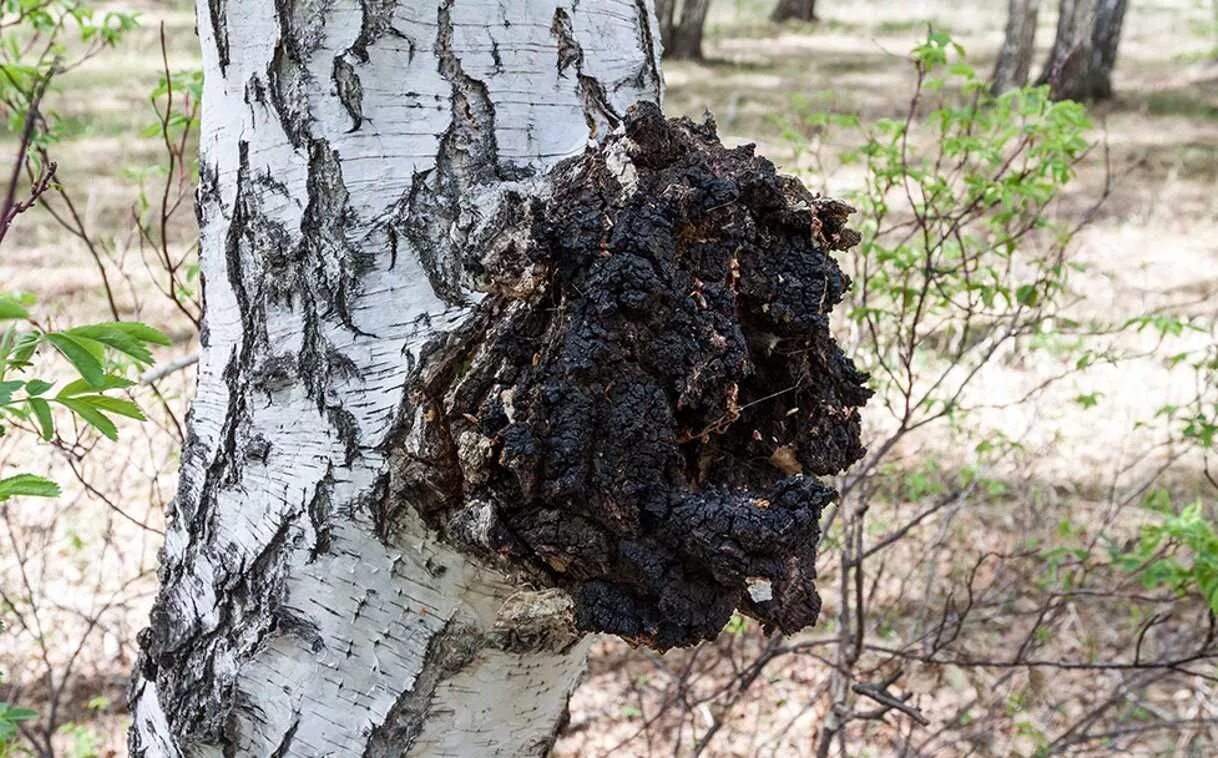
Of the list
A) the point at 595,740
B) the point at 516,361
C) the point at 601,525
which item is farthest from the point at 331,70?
the point at 595,740

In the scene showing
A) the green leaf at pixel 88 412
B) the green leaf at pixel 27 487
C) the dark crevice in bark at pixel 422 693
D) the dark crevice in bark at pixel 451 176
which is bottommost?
the dark crevice in bark at pixel 422 693

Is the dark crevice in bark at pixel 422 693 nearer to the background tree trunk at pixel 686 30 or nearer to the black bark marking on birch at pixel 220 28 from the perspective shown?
the black bark marking on birch at pixel 220 28

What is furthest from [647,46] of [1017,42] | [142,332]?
[1017,42]

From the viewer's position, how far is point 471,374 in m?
1.02

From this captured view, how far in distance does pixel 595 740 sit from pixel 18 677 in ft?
6.21

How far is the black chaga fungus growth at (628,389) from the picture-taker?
Answer: 998 mm

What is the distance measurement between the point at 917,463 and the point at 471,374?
4010 millimetres

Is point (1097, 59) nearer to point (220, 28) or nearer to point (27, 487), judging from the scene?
point (220, 28)

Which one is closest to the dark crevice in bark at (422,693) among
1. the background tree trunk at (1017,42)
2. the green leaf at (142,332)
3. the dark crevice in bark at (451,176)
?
the dark crevice in bark at (451,176)

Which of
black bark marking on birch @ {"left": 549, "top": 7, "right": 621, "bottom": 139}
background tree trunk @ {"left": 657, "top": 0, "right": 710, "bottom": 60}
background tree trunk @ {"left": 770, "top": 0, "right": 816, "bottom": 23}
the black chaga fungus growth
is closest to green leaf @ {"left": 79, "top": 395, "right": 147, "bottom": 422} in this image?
the black chaga fungus growth

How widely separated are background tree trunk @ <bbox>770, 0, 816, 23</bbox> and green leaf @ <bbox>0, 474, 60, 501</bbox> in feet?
50.2

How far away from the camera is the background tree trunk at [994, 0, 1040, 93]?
8.72 m

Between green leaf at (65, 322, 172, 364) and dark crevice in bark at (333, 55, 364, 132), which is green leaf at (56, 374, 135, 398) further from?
dark crevice in bark at (333, 55, 364, 132)

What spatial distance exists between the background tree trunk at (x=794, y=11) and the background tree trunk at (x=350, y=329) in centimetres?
1494
